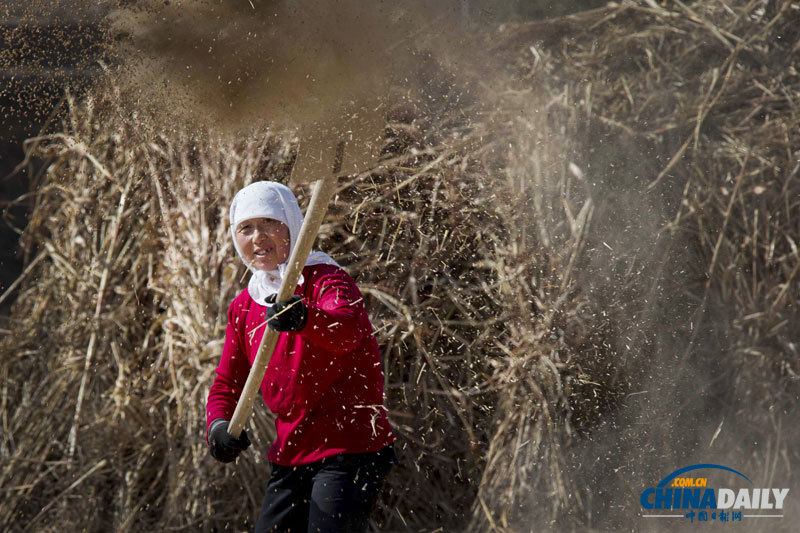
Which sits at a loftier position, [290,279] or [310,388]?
[290,279]

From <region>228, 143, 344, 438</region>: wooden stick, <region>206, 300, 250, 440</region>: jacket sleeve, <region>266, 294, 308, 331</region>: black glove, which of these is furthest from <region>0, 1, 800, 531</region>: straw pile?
<region>266, 294, 308, 331</region>: black glove

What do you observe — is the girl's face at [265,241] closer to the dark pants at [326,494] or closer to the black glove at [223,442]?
the black glove at [223,442]

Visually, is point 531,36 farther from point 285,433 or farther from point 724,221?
point 285,433

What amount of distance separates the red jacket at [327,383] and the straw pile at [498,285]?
674 mm

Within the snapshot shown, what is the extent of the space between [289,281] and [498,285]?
1014 millimetres

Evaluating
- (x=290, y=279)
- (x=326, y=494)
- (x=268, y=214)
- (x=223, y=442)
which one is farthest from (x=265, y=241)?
(x=326, y=494)

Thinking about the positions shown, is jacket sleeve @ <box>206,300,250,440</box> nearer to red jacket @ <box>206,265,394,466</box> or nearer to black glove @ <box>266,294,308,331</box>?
red jacket @ <box>206,265,394,466</box>

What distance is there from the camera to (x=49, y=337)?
289 cm

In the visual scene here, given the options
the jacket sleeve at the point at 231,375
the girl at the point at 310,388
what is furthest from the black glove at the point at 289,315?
the jacket sleeve at the point at 231,375

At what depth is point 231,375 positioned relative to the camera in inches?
77.3

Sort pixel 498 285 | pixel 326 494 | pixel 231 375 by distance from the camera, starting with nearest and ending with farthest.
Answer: pixel 326 494, pixel 231 375, pixel 498 285

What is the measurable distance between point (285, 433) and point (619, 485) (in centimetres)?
141

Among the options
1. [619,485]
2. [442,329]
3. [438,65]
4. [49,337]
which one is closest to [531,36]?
[438,65]

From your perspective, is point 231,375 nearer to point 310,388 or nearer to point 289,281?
point 310,388
